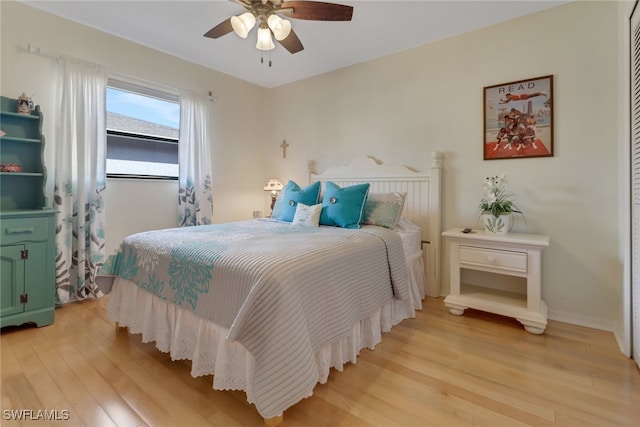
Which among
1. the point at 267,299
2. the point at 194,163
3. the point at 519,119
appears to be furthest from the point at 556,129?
the point at 194,163

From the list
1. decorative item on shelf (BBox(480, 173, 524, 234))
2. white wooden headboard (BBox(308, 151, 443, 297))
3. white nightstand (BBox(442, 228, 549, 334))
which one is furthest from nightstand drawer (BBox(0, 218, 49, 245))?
decorative item on shelf (BBox(480, 173, 524, 234))

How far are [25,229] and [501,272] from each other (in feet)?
11.8

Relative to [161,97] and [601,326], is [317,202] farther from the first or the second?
[601,326]

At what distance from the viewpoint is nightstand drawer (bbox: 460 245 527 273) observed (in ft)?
7.21

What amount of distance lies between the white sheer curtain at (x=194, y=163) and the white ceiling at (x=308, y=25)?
57cm

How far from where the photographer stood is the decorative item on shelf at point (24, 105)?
2.33 m

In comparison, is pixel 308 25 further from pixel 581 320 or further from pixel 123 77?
pixel 581 320

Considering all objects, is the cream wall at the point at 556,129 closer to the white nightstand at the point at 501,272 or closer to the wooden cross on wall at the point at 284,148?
the white nightstand at the point at 501,272

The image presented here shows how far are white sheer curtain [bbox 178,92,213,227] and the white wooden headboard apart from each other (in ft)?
6.20

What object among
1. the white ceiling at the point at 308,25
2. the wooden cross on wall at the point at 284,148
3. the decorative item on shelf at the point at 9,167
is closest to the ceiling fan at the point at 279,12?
the white ceiling at the point at 308,25

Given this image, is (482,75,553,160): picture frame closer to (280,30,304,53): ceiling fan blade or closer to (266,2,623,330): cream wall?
(266,2,623,330): cream wall

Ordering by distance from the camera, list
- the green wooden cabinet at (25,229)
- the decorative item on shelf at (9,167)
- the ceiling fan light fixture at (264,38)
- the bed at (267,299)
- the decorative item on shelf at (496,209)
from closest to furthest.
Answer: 1. the bed at (267,299)
2. the ceiling fan light fixture at (264,38)
3. the green wooden cabinet at (25,229)
4. the decorative item on shelf at (9,167)
5. the decorative item on shelf at (496,209)

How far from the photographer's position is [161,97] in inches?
130

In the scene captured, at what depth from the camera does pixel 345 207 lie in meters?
2.61
